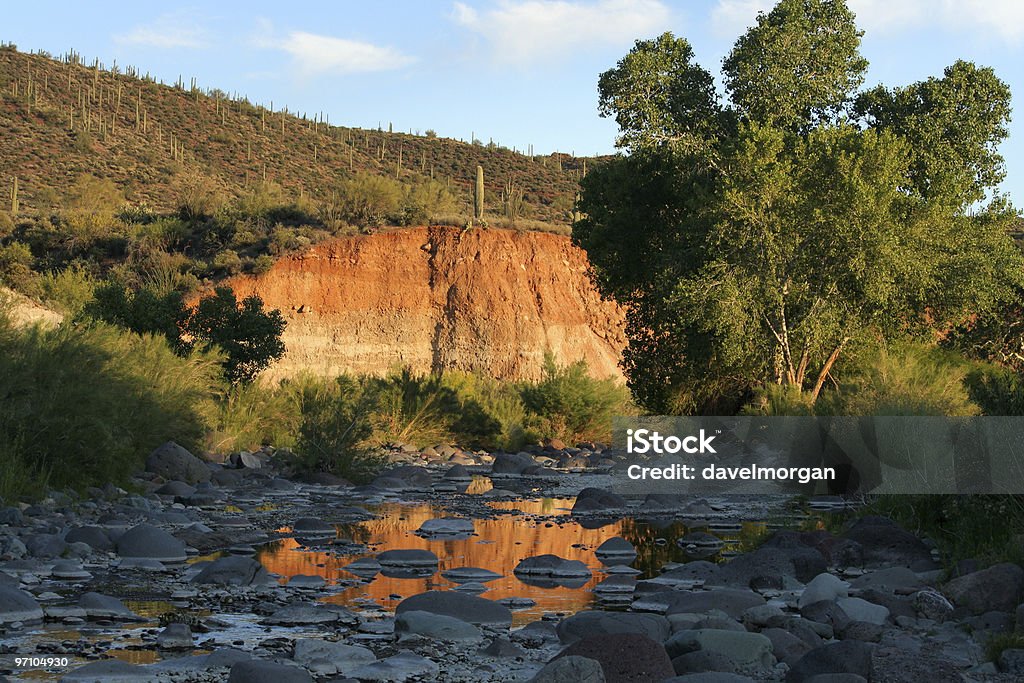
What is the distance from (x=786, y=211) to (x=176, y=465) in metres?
10.3

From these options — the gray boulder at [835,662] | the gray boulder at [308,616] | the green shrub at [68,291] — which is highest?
the green shrub at [68,291]

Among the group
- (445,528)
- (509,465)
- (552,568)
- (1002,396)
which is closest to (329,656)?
(552,568)

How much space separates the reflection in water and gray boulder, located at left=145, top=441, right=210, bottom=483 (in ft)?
9.23

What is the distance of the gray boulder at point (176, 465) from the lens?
13.9m

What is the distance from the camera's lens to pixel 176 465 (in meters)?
14.0

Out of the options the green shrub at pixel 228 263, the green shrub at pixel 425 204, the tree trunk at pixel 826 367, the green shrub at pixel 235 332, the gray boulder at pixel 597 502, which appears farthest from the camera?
the green shrub at pixel 425 204

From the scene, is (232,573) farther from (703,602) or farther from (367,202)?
(367,202)

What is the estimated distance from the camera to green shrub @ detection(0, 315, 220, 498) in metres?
11.1

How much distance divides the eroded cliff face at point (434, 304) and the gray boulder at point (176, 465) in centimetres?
2243

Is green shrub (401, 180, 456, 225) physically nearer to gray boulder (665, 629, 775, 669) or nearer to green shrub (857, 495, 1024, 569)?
green shrub (857, 495, 1024, 569)

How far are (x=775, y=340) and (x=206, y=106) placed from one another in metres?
48.3

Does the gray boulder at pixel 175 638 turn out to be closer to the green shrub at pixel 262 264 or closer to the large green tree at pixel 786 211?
the large green tree at pixel 786 211

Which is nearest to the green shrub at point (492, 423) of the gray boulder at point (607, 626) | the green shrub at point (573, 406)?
the green shrub at point (573, 406)

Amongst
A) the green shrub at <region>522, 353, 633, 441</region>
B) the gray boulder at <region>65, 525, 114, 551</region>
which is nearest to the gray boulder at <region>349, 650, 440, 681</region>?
the gray boulder at <region>65, 525, 114, 551</region>
